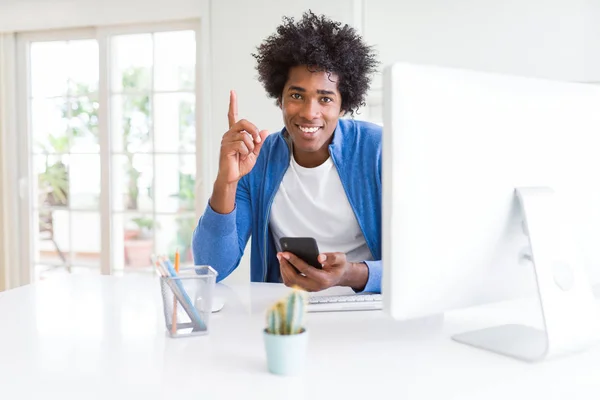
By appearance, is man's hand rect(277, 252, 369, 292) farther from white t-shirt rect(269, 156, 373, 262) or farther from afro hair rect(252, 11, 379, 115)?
afro hair rect(252, 11, 379, 115)

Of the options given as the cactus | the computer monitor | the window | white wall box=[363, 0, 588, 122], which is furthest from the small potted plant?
the window

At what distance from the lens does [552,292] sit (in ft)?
3.29

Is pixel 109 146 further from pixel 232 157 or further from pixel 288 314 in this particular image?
pixel 288 314

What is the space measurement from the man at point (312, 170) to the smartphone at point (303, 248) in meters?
0.35

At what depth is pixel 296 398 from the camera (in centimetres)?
80

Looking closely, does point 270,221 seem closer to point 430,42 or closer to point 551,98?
point 551,98

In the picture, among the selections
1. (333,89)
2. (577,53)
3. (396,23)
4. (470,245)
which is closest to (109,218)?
(396,23)

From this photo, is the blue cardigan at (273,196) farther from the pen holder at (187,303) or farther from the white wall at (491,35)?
the white wall at (491,35)

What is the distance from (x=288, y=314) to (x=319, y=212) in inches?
34.5

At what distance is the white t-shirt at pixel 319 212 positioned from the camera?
174 centimetres

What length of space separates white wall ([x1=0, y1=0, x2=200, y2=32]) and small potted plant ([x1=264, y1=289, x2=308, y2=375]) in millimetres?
2778

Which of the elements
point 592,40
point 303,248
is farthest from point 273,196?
point 592,40

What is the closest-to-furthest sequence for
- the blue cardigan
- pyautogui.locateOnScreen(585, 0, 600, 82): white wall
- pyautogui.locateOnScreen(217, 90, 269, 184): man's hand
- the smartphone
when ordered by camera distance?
the smartphone, pyautogui.locateOnScreen(217, 90, 269, 184): man's hand, the blue cardigan, pyautogui.locateOnScreen(585, 0, 600, 82): white wall

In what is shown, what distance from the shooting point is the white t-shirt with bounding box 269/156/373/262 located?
1.74 meters
